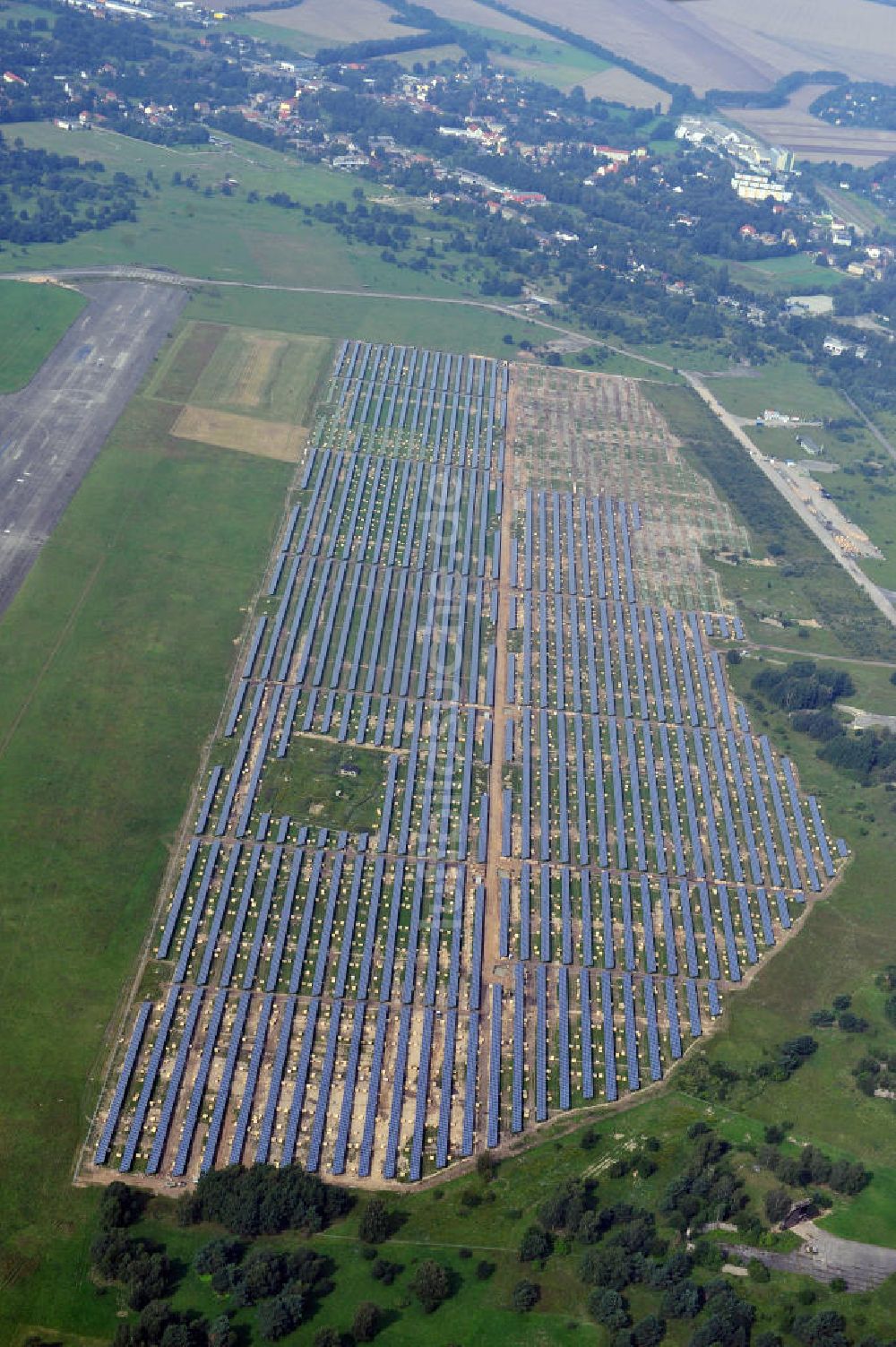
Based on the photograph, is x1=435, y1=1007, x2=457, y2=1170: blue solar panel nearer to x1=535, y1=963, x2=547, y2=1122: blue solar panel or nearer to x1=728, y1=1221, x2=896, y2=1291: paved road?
x1=535, y1=963, x2=547, y2=1122: blue solar panel

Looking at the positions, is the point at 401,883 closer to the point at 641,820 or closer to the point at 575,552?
the point at 641,820

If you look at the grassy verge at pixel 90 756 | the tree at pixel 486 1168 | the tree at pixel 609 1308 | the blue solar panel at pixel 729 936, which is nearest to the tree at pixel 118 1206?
the grassy verge at pixel 90 756

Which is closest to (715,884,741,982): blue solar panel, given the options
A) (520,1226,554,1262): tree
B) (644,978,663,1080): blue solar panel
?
(644,978,663,1080): blue solar panel

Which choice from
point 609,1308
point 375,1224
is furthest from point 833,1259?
point 375,1224

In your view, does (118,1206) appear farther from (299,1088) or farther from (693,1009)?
(693,1009)

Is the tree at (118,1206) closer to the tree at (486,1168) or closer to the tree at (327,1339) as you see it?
the tree at (327,1339)
